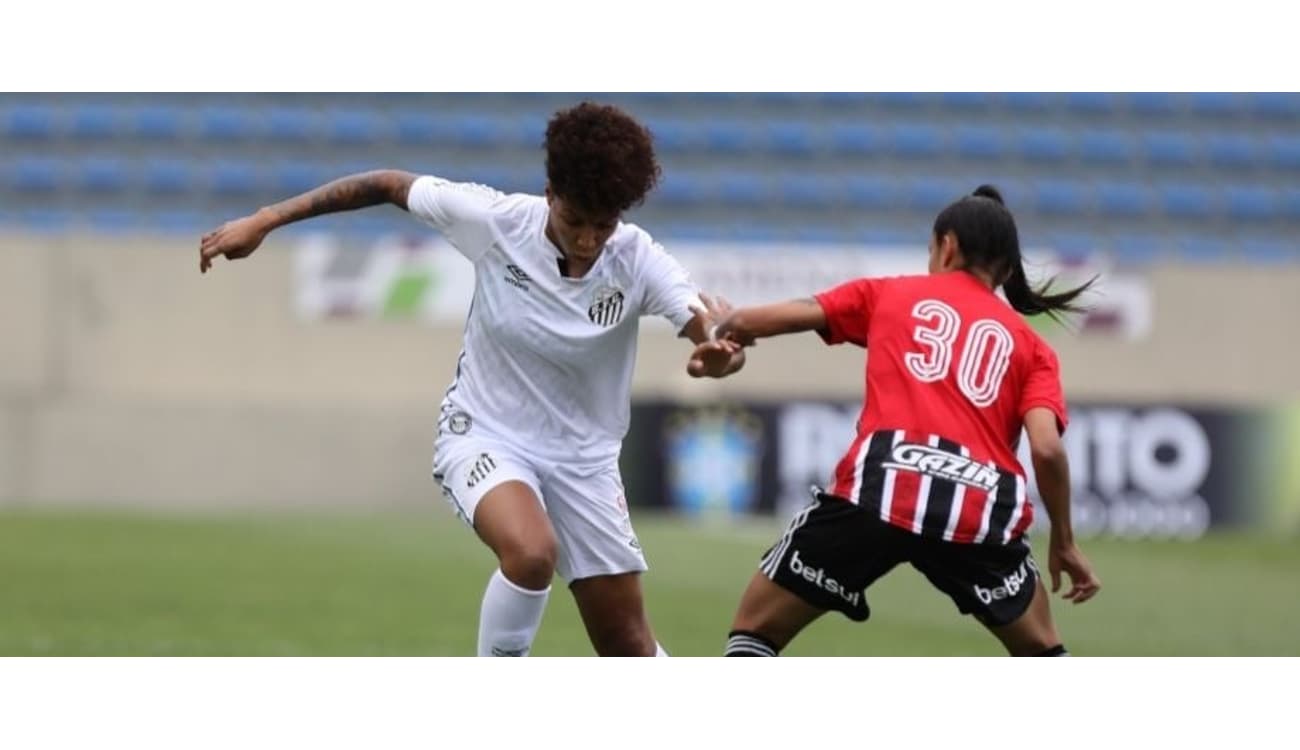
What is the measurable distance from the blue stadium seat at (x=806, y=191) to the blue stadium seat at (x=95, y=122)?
8.45 metres

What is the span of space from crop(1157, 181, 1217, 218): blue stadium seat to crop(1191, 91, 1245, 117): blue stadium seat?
3.62ft

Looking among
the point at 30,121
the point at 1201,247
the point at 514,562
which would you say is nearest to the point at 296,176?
the point at 30,121

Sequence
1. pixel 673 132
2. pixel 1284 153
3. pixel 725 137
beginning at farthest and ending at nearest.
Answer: pixel 1284 153
pixel 725 137
pixel 673 132

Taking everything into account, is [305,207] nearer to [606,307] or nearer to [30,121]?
[606,307]

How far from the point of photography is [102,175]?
25703 millimetres

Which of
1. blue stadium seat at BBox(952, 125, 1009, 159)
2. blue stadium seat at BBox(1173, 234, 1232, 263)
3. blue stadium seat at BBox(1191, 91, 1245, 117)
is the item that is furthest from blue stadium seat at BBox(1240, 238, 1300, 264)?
blue stadium seat at BBox(952, 125, 1009, 159)

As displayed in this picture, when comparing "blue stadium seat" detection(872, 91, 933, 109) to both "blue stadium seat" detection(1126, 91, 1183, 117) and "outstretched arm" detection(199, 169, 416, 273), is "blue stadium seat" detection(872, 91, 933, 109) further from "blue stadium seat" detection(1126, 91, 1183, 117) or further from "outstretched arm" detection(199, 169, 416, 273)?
"outstretched arm" detection(199, 169, 416, 273)

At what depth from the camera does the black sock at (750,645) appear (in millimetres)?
6309

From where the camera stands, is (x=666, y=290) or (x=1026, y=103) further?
(x=1026, y=103)

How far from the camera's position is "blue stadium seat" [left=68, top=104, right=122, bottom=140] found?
2578 centimetres

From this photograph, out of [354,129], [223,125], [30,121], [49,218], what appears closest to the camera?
[49,218]

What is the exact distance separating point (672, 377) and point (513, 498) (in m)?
17.8

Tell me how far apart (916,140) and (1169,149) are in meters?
3.43

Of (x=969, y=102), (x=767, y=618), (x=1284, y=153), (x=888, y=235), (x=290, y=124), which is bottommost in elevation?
(x=767, y=618)
